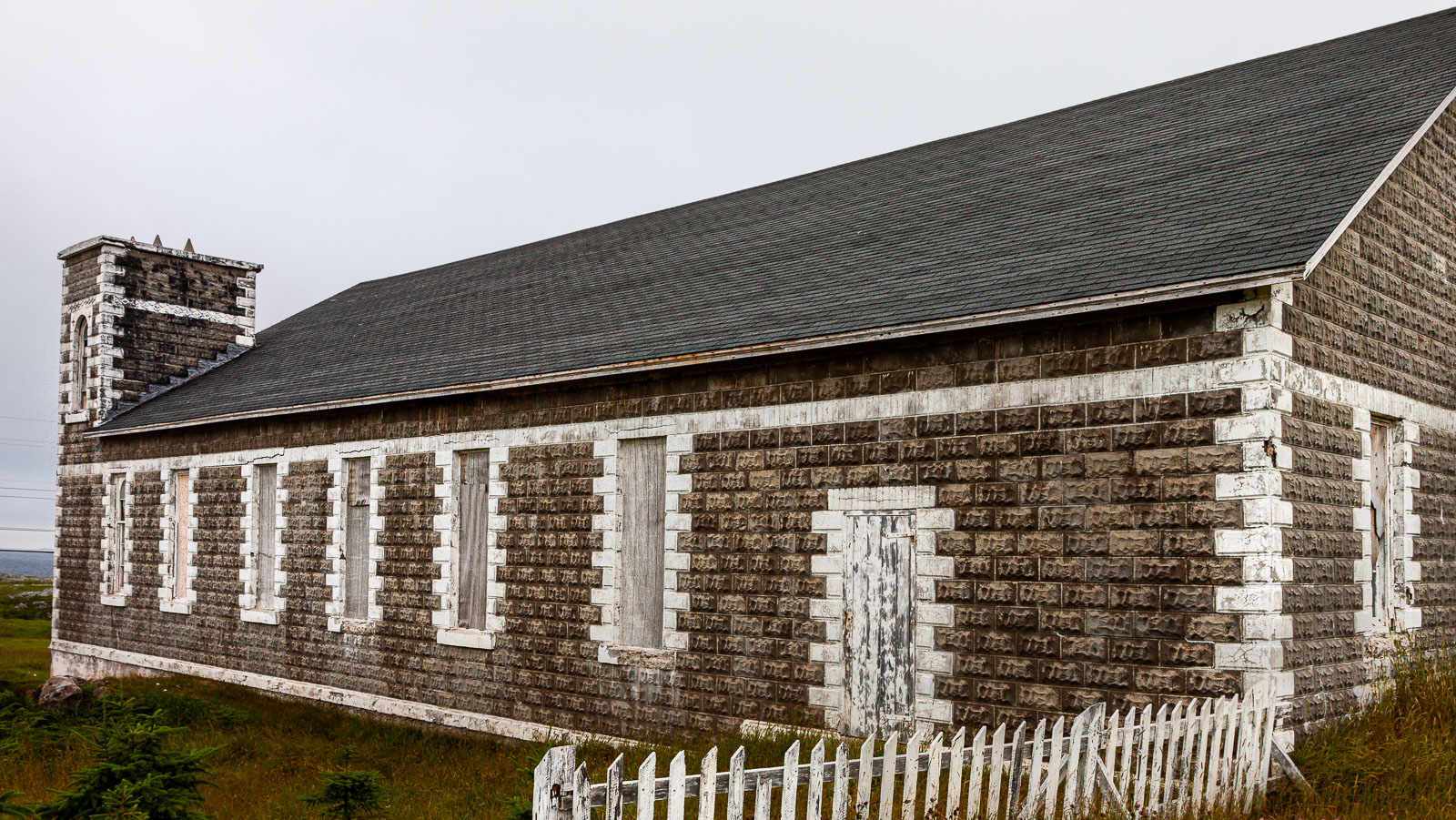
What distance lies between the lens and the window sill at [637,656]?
12.9 metres

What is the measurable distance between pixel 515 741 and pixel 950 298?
757 centimetres

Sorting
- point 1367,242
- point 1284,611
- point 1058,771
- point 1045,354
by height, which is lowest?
point 1058,771

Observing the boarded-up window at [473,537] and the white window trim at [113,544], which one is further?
the white window trim at [113,544]

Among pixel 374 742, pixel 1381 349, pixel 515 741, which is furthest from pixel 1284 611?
pixel 374 742

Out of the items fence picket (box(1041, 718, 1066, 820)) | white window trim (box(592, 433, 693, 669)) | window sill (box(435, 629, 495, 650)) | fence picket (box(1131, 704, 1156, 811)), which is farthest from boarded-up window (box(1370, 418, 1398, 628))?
window sill (box(435, 629, 495, 650))

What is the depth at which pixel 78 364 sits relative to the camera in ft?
84.3

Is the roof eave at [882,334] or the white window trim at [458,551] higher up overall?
the roof eave at [882,334]

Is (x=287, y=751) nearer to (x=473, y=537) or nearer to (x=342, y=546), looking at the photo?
(x=473, y=537)

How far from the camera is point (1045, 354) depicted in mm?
10078

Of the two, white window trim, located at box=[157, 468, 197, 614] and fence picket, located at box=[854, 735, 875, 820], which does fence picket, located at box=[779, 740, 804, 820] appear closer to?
fence picket, located at box=[854, 735, 875, 820]

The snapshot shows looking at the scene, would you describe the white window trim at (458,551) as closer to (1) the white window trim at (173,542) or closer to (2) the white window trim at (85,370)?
(1) the white window trim at (173,542)

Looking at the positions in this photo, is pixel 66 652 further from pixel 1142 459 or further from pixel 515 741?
pixel 1142 459

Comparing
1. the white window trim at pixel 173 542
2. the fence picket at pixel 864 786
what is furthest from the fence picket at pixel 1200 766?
the white window trim at pixel 173 542

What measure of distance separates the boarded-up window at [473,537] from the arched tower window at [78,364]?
13.6m
